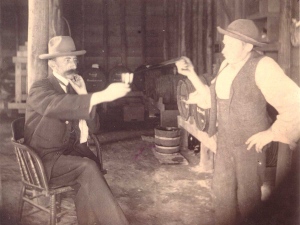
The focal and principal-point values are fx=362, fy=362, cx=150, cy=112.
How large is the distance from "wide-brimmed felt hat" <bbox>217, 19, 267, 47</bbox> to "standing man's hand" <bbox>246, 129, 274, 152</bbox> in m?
0.68

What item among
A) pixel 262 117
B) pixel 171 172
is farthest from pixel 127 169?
pixel 262 117

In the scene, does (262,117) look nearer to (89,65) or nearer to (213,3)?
(213,3)

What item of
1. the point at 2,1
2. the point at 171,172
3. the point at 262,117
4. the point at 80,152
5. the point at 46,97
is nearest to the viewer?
the point at 262,117

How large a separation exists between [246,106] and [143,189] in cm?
263

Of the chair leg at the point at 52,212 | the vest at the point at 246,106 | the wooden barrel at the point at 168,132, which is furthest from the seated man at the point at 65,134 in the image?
the wooden barrel at the point at 168,132

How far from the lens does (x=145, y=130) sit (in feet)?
30.8

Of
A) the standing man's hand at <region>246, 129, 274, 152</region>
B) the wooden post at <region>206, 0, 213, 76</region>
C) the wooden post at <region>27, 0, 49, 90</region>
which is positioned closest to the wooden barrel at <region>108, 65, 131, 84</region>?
the wooden post at <region>206, 0, 213, 76</region>

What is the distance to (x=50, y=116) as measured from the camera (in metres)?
3.17

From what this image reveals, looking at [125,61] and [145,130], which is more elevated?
[125,61]

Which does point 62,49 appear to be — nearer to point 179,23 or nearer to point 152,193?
point 152,193

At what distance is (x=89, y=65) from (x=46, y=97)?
33.6ft

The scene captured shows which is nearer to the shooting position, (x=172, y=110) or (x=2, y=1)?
(x=172, y=110)

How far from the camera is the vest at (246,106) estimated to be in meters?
2.78

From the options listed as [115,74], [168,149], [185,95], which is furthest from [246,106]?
[115,74]
